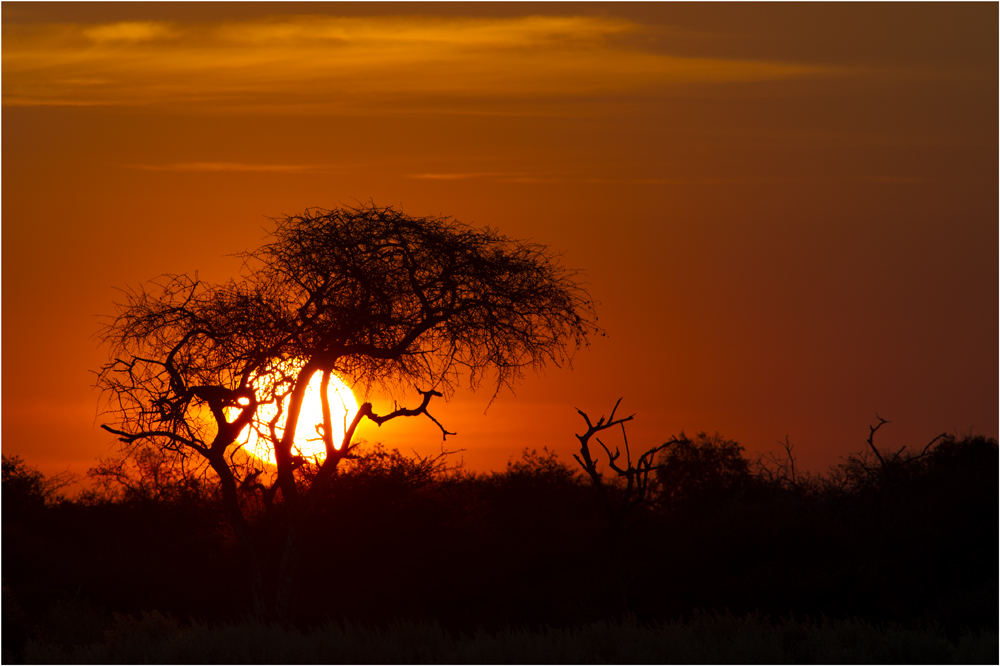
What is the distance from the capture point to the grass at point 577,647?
14875 mm

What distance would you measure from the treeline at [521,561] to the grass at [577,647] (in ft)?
12.0

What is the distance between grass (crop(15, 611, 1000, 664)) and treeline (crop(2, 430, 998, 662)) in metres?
3.66

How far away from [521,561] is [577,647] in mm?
11345

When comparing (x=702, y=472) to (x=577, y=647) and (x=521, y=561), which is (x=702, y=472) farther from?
(x=577, y=647)

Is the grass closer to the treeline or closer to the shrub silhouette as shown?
the treeline

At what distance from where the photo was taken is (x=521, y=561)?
→ 1053 inches

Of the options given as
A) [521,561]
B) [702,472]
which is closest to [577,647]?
[521,561]

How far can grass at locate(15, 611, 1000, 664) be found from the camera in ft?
48.8

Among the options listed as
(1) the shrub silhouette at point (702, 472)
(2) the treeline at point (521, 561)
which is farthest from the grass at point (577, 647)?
→ (1) the shrub silhouette at point (702, 472)

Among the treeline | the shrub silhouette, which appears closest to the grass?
the treeline

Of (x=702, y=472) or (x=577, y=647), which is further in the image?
(x=702, y=472)

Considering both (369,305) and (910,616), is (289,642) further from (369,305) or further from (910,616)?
(910,616)

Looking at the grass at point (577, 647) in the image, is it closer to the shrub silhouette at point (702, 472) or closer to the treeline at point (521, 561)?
the treeline at point (521, 561)

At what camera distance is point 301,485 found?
2741cm
